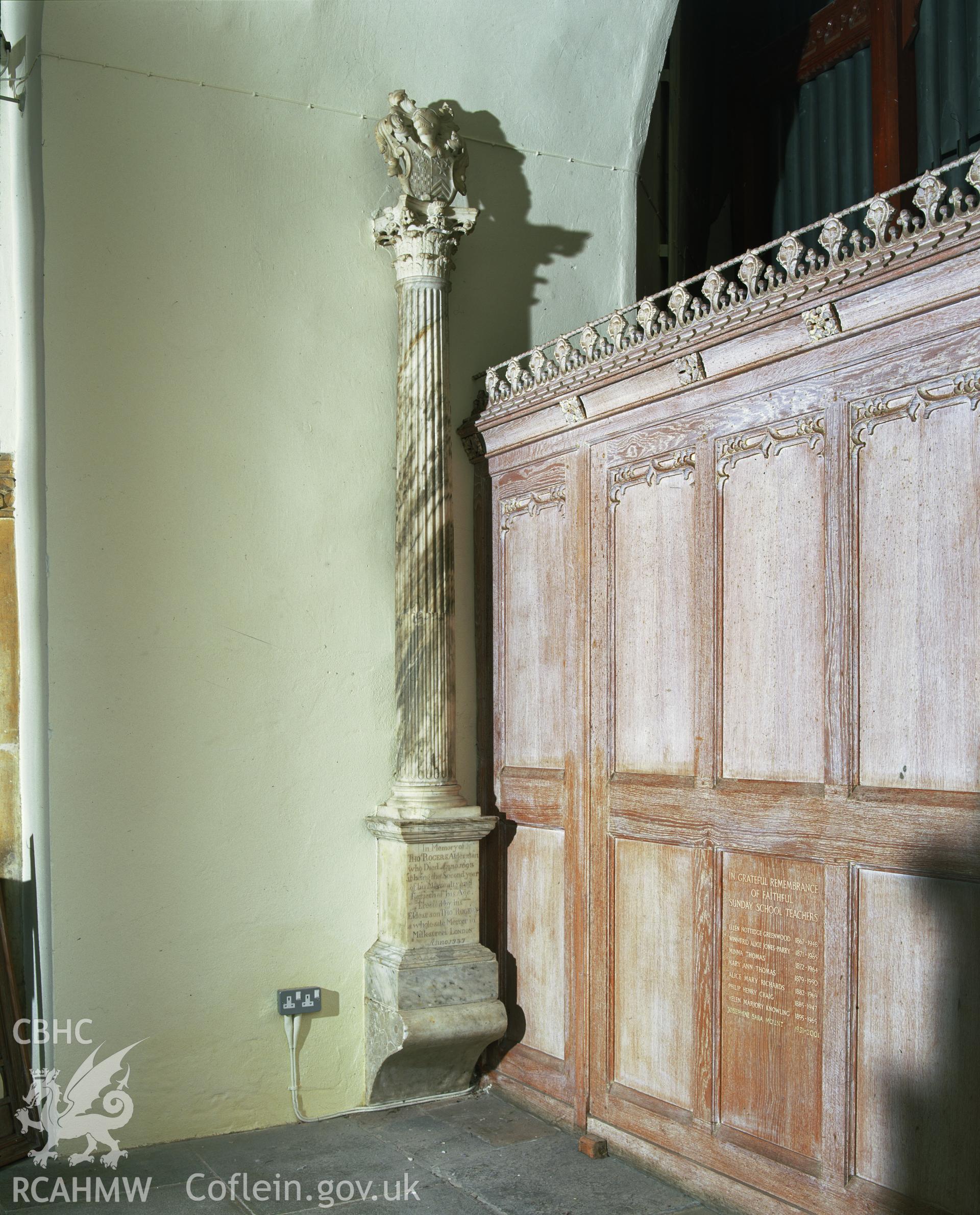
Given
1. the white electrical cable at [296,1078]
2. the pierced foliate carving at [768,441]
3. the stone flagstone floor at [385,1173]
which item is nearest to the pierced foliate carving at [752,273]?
the pierced foliate carving at [768,441]

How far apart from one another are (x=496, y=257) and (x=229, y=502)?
149 centimetres

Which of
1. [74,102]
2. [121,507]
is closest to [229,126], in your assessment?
[74,102]

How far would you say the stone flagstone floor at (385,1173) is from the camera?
361 centimetres

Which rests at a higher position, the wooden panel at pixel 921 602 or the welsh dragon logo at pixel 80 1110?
the wooden panel at pixel 921 602

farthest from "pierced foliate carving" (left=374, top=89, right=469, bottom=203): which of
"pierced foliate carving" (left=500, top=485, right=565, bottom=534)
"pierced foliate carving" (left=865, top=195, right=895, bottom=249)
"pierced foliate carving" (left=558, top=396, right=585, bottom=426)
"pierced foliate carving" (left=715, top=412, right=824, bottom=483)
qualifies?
"pierced foliate carving" (left=865, top=195, right=895, bottom=249)

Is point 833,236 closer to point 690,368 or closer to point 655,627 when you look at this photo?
point 690,368

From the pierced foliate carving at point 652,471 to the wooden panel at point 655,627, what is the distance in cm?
2

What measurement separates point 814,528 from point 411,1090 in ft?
8.36

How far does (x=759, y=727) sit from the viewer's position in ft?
11.5

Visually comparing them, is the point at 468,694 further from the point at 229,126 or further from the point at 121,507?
the point at 229,126

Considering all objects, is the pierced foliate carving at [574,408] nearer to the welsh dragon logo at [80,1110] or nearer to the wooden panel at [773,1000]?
the wooden panel at [773,1000]

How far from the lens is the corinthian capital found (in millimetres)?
4555

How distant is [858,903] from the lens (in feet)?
10.4

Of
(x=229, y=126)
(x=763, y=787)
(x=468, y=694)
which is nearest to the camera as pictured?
(x=763, y=787)
